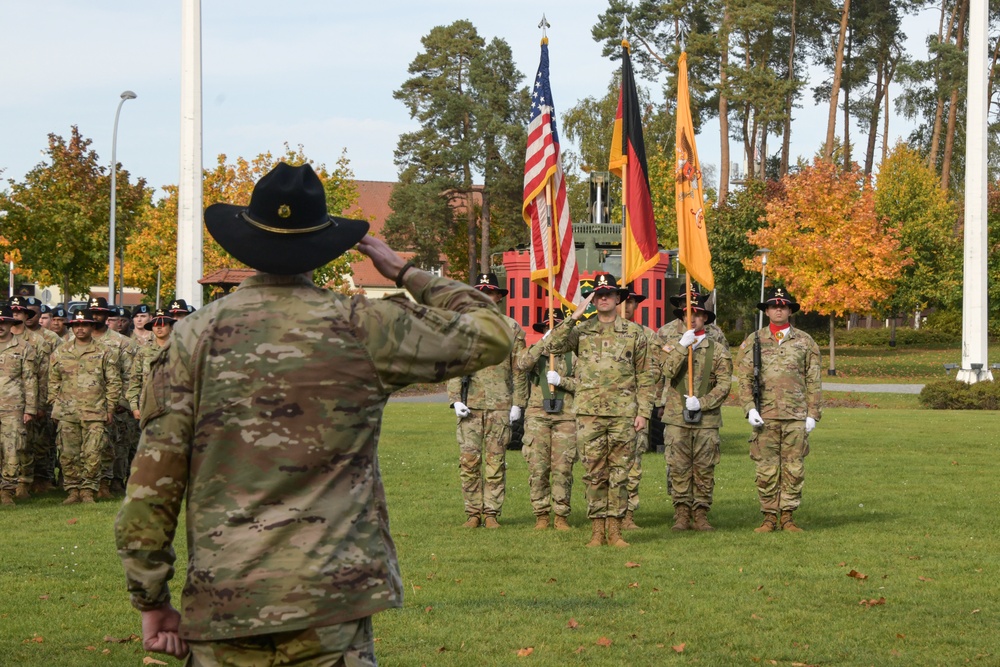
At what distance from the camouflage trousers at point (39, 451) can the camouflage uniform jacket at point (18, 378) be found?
2.21ft

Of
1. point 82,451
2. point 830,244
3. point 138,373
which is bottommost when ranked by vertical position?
point 82,451

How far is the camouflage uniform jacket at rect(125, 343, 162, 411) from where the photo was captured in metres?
15.0

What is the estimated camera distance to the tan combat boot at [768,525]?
12688 mm

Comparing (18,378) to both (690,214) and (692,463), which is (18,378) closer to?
(692,463)

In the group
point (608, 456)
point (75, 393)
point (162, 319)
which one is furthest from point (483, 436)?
point (75, 393)

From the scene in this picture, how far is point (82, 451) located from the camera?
15.2 m

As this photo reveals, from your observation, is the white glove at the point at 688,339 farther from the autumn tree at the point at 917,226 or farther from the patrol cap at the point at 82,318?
the autumn tree at the point at 917,226

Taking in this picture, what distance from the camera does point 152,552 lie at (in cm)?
371

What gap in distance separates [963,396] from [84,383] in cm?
2526

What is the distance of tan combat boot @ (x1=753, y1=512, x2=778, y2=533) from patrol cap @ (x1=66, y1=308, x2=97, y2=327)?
27.7 feet

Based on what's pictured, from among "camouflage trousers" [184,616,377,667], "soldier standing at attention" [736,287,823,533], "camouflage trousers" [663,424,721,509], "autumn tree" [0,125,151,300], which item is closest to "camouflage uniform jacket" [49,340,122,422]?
"camouflage trousers" [663,424,721,509]

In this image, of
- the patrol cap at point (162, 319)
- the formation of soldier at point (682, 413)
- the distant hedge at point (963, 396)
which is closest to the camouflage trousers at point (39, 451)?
the patrol cap at point (162, 319)

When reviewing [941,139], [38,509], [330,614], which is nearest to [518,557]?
[38,509]

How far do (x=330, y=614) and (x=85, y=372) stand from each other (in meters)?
12.4
